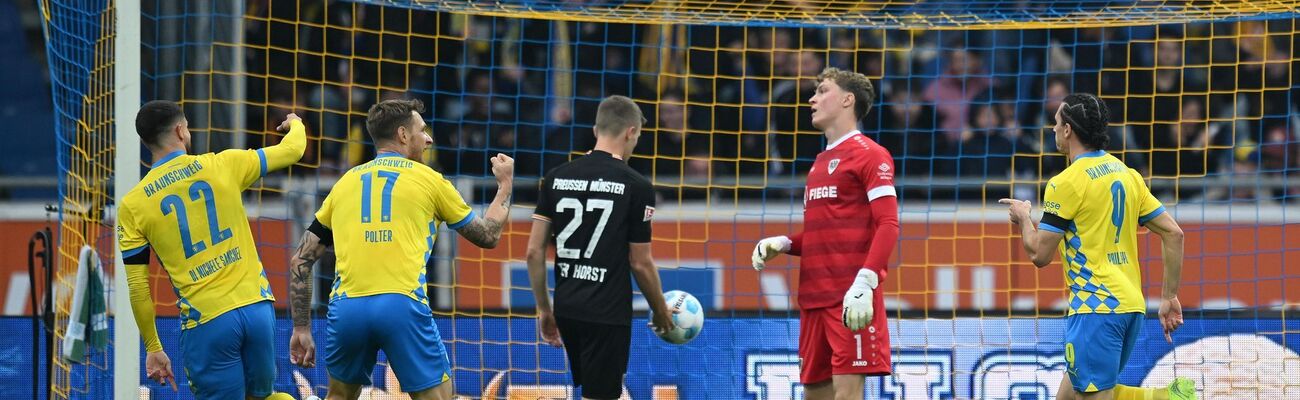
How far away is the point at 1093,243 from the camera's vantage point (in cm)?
636

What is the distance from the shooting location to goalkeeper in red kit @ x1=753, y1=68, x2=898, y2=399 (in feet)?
19.7

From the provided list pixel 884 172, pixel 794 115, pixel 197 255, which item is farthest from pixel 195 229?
pixel 794 115

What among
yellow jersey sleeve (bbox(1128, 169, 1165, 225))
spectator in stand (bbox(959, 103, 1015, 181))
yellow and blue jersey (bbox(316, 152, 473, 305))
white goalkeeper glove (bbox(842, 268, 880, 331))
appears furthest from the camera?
spectator in stand (bbox(959, 103, 1015, 181))

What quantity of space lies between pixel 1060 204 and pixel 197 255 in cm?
361

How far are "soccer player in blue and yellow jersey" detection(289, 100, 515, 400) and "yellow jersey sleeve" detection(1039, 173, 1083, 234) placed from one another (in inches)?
91.0

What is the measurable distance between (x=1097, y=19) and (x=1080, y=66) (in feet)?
9.88

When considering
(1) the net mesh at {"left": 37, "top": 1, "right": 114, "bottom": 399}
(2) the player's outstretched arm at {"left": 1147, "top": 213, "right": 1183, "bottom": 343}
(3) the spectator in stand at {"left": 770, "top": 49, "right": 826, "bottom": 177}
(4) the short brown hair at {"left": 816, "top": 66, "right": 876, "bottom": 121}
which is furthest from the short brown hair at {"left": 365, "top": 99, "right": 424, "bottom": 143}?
(3) the spectator in stand at {"left": 770, "top": 49, "right": 826, "bottom": 177}

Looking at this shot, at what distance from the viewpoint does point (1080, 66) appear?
41.5 feet

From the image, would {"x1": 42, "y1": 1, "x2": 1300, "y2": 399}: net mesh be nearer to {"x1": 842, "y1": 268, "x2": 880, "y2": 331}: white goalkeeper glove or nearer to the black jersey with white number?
the black jersey with white number

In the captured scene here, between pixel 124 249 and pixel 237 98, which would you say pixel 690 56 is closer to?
Result: pixel 237 98

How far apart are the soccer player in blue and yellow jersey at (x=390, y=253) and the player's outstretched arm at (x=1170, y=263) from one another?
9.43ft

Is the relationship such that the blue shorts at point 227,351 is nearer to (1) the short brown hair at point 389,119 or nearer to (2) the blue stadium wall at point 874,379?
(1) the short brown hair at point 389,119

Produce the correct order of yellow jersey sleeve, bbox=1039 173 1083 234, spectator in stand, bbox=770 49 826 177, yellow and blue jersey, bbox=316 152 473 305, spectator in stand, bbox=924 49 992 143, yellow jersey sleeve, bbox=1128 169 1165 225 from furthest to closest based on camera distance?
spectator in stand, bbox=924 49 992 143
spectator in stand, bbox=770 49 826 177
yellow jersey sleeve, bbox=1128 169 1165 225
yellow jersey sleeve, bbox=1039 173 1083 234
yellow and blue jersey, bbox=316 152 473 305

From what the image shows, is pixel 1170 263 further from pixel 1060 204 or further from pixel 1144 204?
pixel 1060 204
